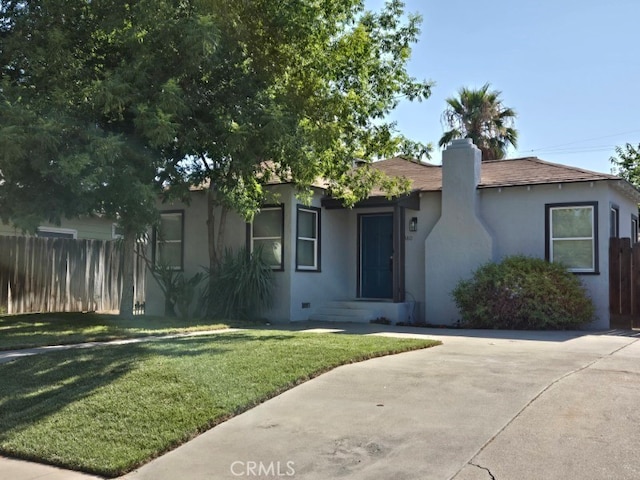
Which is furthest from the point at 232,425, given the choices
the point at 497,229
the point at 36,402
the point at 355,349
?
the point at 497,229

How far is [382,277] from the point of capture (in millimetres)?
16719

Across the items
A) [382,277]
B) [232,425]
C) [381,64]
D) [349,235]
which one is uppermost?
[381,64]

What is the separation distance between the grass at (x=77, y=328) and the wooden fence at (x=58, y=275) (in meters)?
2.03

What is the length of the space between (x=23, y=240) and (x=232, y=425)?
1237 centimetres

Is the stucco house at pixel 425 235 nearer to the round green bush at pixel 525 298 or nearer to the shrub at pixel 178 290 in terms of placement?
the round green bush at pixel 525 298

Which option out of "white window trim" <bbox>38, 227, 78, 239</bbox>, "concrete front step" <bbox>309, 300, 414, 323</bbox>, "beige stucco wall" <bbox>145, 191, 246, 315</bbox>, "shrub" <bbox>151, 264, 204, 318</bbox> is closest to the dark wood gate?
"concrete front step" <bbox>309, 300, 414, 323</bbox>

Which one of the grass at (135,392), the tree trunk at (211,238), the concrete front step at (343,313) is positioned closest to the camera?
the grass at (135,392)

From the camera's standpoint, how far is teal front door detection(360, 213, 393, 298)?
16.6m

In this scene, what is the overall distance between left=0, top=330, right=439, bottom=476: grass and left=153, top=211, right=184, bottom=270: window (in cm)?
797

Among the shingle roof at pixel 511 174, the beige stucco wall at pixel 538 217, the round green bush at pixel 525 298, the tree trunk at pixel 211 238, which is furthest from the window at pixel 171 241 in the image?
the beige stucco wall at pixel 538 217

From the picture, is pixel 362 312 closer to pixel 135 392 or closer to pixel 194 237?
pixel 194 237

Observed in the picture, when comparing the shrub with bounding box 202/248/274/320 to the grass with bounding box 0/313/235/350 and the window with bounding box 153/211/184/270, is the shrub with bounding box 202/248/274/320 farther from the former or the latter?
the window with bounding box 153/211/184/270

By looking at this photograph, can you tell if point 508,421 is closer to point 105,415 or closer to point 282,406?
point 282,406

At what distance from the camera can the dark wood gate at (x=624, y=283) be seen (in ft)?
45.3
